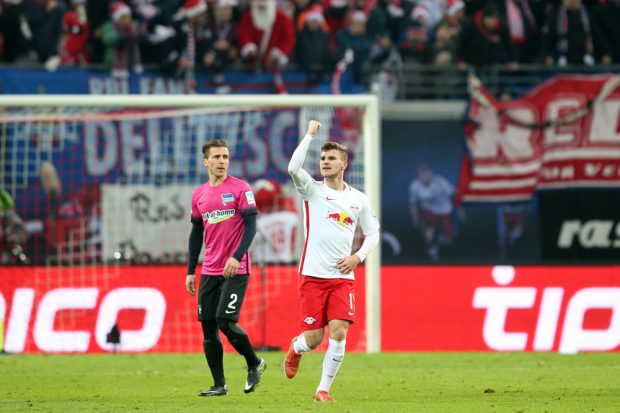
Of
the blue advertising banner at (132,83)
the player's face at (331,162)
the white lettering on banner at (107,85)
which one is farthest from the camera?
the white lettering on banner at (107,85)

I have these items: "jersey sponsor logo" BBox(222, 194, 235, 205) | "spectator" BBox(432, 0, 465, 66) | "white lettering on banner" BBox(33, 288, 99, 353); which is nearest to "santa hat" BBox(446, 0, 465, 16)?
"spectator" BBox(432, 0, 465, 66)

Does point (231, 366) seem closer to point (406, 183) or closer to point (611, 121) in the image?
point (406, 183)

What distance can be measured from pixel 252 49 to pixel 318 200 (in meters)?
11.3

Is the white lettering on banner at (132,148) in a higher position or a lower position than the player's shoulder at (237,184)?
lower

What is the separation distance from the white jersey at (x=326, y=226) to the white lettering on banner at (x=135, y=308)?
23.1ft

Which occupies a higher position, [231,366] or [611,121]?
[611,121]

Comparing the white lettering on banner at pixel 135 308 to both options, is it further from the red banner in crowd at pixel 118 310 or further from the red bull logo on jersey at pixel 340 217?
the red bull logo on jersey at pixel 340 217

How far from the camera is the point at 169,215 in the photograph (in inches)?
758

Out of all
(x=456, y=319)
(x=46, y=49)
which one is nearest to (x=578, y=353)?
(x=456, y=319)

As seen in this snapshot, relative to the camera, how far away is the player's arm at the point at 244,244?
10938 millimetres

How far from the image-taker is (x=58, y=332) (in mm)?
17406

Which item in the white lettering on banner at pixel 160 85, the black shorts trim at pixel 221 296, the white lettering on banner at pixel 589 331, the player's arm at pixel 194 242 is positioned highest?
the white lettering on banner at pixel 160 85

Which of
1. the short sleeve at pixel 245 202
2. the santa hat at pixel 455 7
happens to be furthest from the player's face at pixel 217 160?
the santa hat at pixel 455 7

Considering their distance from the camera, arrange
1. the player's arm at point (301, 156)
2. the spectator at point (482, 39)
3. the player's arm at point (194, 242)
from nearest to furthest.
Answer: the player's arm at point (301, 156)
the player's arm at point (194, 242)
the spectator at point (482, 39)
